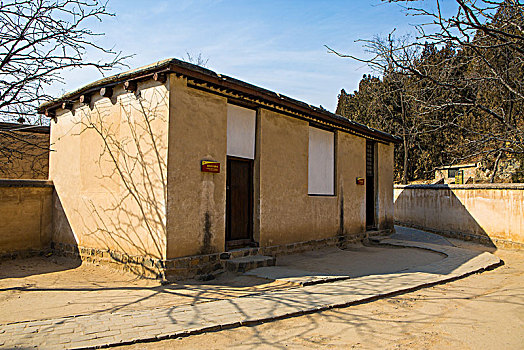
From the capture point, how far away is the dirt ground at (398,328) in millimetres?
4340

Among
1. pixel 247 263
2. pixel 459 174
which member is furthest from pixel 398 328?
pixel 459 174

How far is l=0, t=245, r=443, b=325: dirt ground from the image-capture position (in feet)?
18.8

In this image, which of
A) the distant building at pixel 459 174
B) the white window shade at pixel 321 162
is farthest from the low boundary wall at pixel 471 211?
the distant building at pixel 459 174

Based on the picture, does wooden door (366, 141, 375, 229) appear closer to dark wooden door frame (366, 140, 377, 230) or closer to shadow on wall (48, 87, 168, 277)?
dark wooden door frame (366, 140, 377, 230)

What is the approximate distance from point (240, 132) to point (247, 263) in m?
2.95

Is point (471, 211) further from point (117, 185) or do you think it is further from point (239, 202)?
point (117, 185)

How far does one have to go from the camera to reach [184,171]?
752 cm

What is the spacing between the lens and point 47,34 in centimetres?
720

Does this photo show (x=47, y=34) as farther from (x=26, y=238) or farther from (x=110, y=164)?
(x=26, y=238)

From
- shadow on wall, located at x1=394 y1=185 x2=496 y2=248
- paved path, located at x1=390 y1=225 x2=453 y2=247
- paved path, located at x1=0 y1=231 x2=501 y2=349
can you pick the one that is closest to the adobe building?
paved path, located at x1=0 y1=231 x2=501 y2=349

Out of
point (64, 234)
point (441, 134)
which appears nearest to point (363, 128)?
point (64, 234)

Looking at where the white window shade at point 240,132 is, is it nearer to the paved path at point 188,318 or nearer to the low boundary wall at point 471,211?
the paved path at point 188,318

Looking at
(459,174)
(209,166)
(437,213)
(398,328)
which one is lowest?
(398,328)

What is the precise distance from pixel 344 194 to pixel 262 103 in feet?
15.7
